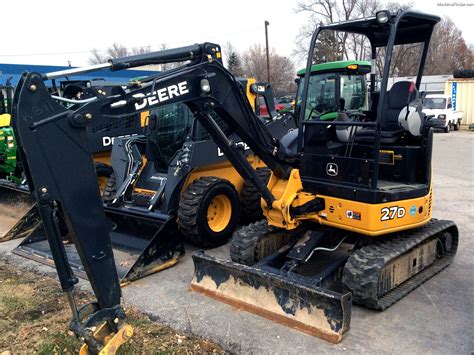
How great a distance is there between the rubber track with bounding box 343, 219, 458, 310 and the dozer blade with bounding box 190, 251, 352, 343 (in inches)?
15.8

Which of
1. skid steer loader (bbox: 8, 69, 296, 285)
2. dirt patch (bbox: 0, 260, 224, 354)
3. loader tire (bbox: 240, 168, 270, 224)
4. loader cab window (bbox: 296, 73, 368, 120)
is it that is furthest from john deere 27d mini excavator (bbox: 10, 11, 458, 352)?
loader cab window (bbox: 296, 73, 368, 120)

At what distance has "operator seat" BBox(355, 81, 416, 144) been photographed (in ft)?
16.1

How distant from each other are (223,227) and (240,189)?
0.81m

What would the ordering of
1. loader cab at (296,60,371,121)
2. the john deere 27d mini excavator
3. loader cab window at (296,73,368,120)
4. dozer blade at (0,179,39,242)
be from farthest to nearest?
loader cab at (296,60,371,121)
loader cab window at (296,73,368,120)
dozer blade at (0,179,39,242)
the john deere 27d mini excavator

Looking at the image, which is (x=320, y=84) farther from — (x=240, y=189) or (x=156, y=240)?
(x=156, y=240)

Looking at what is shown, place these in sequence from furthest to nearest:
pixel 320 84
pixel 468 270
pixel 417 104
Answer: pixel 320 84
pixel 468 270
pixel 417 104

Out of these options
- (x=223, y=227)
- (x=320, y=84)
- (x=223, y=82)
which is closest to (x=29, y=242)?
(x=223, y=227)

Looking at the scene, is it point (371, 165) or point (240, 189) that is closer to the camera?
point (371, 165)

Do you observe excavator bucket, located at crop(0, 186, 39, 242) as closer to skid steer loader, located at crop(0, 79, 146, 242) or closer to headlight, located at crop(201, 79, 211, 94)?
skid steer loader, located at crop(0, 79, 146, 242)

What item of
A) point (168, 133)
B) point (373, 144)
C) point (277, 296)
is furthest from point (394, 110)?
point (168, 133)

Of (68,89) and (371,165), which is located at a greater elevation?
(68,89)

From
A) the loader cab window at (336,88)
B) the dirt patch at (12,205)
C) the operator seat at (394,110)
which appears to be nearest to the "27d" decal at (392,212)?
the operator seat at (394,110)

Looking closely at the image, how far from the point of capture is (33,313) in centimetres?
460

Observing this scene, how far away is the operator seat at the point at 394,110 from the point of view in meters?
4.91
